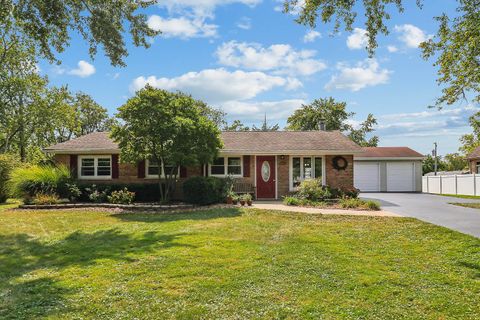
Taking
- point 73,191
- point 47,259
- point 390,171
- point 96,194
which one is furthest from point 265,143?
point 47,259

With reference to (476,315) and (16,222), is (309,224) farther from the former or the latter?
(16,222)

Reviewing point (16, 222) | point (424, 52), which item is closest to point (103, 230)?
point (16, 222)

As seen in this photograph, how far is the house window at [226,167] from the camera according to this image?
59.7 ft

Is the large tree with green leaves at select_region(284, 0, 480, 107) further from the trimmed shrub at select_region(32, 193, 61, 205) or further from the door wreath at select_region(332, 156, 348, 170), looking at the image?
the trimmed shrub at select_region(32, 193, 61, 205)

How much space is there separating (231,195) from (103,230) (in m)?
6.42

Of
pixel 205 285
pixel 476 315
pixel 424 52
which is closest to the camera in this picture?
pixel 476 315

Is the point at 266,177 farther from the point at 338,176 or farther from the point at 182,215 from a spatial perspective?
the point at 182,215

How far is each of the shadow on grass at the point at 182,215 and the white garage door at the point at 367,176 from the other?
53.9 feet

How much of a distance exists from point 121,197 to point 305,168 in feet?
29.2

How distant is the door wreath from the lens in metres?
18.0

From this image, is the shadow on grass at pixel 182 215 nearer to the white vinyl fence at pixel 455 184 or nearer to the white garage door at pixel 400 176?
the white garage door at pixel 400 176

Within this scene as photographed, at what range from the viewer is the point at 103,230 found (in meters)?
10.1

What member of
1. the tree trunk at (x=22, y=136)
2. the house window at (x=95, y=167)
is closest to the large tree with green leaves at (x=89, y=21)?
the house window at (x=95, y=167)

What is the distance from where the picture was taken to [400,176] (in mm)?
26625
